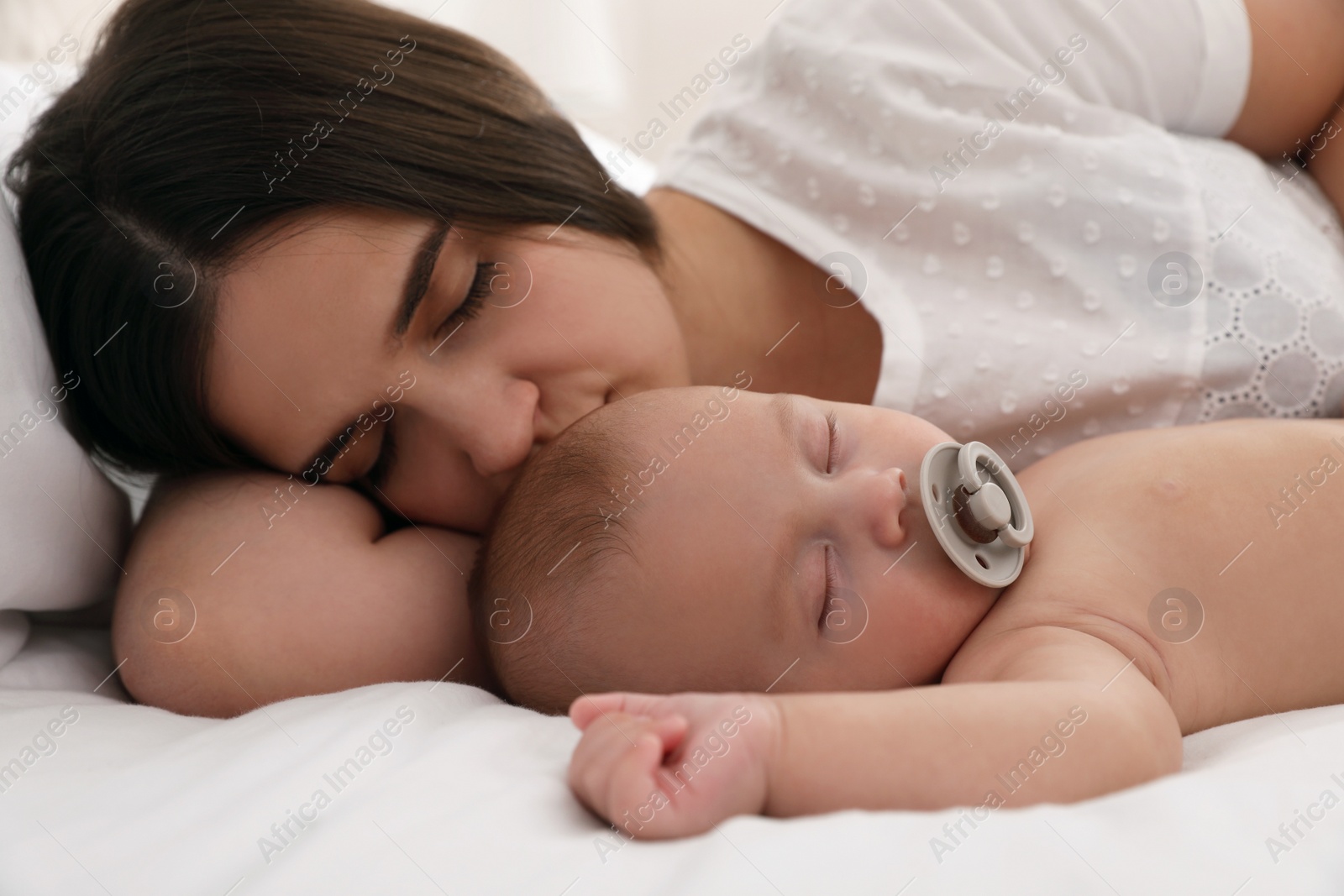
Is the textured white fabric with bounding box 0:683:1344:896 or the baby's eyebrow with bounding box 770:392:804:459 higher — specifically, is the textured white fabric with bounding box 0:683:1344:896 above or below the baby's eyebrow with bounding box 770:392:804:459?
below

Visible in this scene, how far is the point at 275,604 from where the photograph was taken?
3.18ft

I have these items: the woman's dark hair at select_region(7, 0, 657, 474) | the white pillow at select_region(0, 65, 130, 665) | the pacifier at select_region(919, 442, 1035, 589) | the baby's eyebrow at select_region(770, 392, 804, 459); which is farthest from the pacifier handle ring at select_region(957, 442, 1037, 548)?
the white pillow at select_region(0, 65, 130, 665)

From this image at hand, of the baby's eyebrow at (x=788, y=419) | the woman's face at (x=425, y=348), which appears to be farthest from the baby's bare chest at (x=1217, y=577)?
the woman's face at (x=425, y=348)

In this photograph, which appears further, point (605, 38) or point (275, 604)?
point (605, 38)

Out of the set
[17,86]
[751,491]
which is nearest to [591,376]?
[751,491]

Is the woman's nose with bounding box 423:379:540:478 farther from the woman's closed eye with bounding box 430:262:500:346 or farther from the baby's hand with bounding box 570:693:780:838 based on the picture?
the baby's hand with bounding box 570:693:780:838

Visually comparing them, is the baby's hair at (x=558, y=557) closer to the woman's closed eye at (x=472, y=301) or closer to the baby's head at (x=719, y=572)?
the baby's head at (x=719, y=572)

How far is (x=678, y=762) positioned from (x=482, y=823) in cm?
12

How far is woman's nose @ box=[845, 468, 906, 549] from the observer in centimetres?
85

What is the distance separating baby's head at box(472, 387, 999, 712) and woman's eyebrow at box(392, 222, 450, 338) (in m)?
0.22

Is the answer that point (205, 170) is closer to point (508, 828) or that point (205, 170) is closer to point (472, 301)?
point (472, 301)

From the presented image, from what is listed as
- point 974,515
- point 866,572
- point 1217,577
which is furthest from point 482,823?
point 1217,577

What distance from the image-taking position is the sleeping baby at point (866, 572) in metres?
0.83

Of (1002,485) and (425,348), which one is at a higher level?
(425,348)
